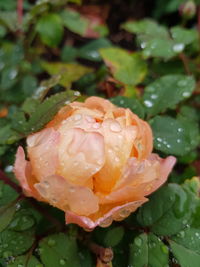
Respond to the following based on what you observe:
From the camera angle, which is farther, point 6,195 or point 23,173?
point 6,195

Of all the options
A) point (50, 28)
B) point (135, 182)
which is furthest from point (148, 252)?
point (50, 28)

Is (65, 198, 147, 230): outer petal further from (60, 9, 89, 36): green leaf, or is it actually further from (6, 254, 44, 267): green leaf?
(60, 9, 89, 36): green leaf

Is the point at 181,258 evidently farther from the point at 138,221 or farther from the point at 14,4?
the point at 14,4

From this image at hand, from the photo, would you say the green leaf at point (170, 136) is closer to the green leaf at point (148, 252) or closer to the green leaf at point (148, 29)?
the green leaf at point (148, 252)

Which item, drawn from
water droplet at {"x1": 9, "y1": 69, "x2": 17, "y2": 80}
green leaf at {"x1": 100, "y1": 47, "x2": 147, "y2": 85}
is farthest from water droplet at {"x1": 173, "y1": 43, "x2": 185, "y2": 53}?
water droplet at {"x1": 9, "y1": 69, "x2": 17, "y2": 80}

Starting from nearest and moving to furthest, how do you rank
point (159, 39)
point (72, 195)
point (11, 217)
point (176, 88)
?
point (72, 195)
point (11, 217)
point (176, 88)
point (159, 39)

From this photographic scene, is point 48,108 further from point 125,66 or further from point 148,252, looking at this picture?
point 125,66

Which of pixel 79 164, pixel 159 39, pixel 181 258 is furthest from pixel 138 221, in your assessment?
pixel 159 39
